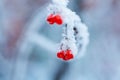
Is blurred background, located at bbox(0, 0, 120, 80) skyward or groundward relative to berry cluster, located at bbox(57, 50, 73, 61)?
skyward

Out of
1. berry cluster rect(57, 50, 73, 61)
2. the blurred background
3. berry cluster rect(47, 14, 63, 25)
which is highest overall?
the blurred background

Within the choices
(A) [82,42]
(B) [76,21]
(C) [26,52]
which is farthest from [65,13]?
(C) [26,52]

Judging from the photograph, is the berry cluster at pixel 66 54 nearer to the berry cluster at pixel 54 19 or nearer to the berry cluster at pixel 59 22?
the berry cluster at pixel 59 22

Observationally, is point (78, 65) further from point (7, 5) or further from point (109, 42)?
point (7, 5)

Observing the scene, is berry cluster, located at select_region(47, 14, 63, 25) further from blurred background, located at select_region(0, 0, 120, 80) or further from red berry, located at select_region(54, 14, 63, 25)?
blurred background, located at select_region(0, 0, 120, 80)

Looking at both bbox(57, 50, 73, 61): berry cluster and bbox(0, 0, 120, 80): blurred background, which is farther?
bbox(0, 0, 120, 80): blurred background

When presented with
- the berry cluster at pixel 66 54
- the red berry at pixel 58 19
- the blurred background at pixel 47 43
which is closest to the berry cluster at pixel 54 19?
the red berry at pixel 58 19

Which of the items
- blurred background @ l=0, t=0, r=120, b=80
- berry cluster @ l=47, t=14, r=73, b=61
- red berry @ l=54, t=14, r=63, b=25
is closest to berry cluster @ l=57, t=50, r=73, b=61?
berry cluster @ l=47, t=14, r=73, b=61

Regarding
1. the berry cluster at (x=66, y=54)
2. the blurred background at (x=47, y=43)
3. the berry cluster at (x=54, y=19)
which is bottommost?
the berry cluster at (x=66, y=54)
